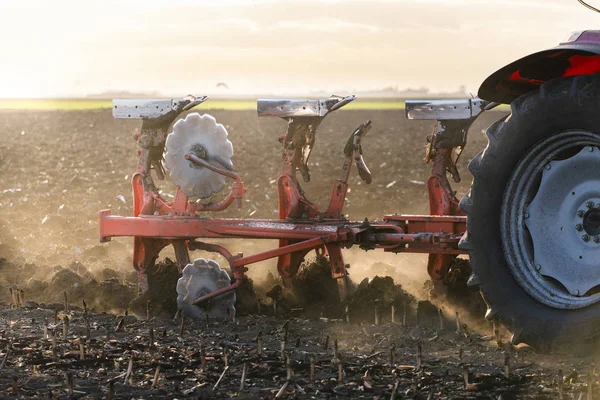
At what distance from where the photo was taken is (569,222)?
4781 mm

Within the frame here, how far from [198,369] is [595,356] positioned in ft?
6.03

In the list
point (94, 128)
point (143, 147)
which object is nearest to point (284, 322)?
point (143, 147)

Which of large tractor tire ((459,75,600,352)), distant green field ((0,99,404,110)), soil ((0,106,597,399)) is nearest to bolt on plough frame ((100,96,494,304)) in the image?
soil ((0,106,597,399))

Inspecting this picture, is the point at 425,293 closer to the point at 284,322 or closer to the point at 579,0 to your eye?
the point at 284,322

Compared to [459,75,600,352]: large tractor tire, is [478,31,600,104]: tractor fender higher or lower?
higher

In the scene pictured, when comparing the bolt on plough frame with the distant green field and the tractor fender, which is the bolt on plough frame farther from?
the distant green field

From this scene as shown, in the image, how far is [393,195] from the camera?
1211 cm

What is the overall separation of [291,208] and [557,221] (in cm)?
231

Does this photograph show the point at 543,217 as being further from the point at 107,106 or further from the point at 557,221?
the point at 107,106

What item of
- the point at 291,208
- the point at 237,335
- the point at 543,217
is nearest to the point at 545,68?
the point at 543,217

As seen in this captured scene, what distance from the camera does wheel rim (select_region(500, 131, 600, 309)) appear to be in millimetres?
4703

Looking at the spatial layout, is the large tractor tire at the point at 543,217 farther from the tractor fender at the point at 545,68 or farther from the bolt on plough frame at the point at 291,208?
the bolt on plough frame at the point at 291,208

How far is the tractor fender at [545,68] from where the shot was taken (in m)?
4.60

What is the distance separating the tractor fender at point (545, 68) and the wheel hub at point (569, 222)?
380 millimetres
